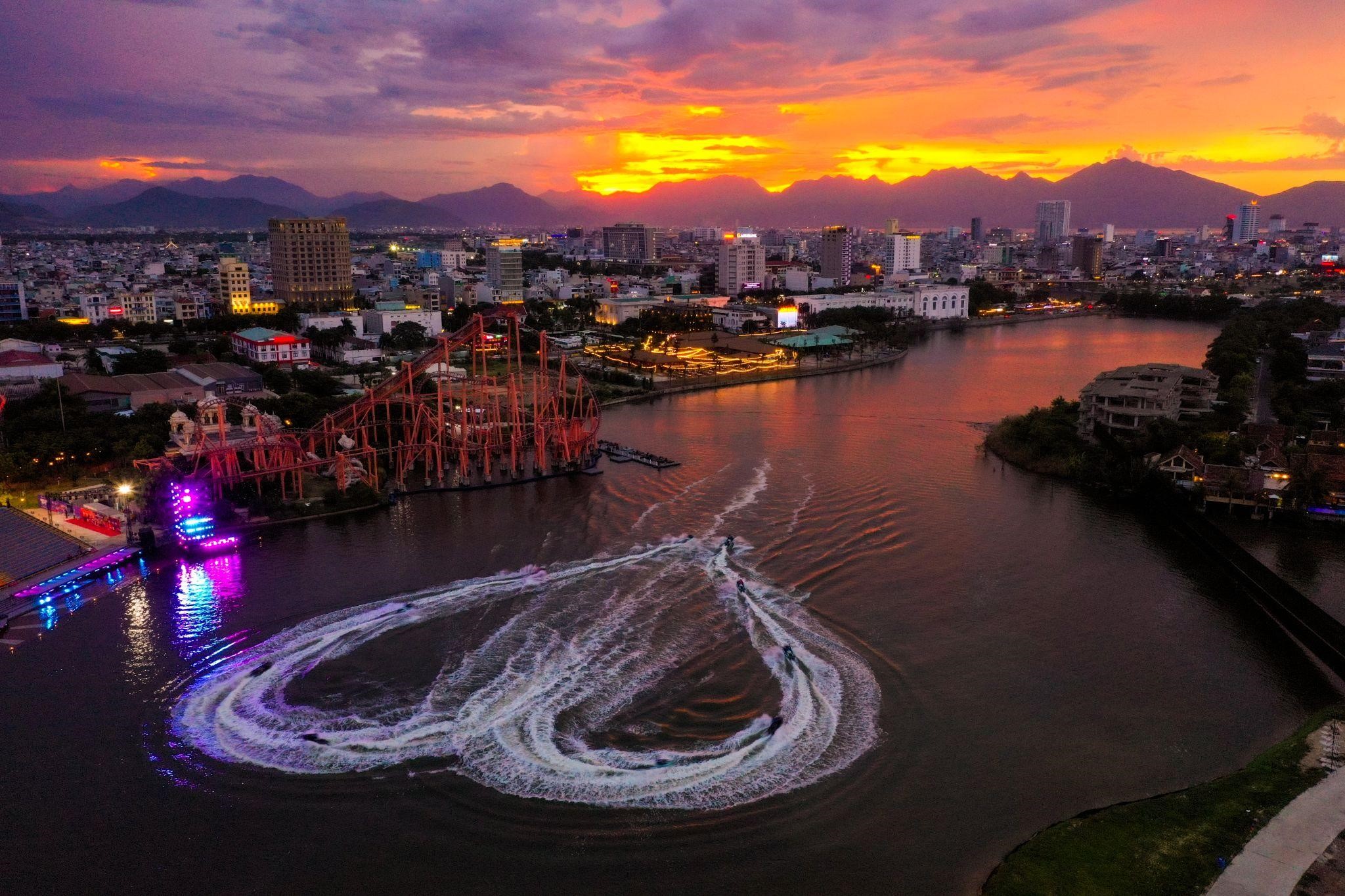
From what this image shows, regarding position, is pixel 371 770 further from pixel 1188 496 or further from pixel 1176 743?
pixel 1188 496

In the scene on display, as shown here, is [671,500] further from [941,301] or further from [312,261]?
[941,301]

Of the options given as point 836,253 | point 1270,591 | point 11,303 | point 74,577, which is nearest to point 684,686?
point 1270,591

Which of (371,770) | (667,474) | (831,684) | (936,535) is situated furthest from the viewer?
(667,474)

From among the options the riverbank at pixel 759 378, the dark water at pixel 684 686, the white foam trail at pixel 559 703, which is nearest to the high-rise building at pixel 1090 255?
the riverbank at pixel 759 378

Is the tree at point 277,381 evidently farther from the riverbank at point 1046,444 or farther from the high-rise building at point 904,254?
the high-rise building at point 904,254

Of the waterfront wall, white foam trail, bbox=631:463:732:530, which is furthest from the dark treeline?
white foam trail, bbox=631:463:732:530

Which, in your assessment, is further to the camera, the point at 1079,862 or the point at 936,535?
the point at 936,535

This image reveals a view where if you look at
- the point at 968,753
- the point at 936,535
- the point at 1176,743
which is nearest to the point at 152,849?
the point at 968,753
